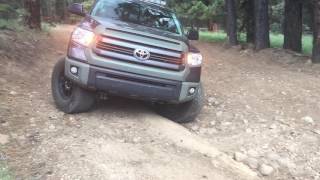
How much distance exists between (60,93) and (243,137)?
295 cm

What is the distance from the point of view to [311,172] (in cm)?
695

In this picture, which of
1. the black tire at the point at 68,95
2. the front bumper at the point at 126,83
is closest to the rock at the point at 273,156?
the front bumper at the point at 126,83

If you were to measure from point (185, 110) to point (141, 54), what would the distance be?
1421 millimetres

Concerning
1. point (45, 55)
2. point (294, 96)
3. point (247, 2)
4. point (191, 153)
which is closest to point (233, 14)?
point (247, 2)

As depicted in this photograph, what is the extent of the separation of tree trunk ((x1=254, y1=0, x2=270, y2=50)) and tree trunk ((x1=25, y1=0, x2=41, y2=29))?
822 centimetres

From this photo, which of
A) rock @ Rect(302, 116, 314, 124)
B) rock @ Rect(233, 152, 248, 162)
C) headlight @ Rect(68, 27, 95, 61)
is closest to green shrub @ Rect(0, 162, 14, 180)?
headlight @ Rect(68, 27, 95, 61)

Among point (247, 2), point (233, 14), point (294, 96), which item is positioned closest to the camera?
point (294, 96)

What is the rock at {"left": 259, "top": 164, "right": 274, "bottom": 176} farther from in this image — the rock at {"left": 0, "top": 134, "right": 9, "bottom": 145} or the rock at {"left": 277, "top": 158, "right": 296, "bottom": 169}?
the rock at {"left": 0, "top": 134, "right": 9, "bottom": 145}

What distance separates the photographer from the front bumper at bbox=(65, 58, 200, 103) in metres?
7.25

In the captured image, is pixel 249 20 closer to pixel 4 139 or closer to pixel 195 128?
pixel 195 128

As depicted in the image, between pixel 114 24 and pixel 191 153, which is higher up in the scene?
pixel 114 24

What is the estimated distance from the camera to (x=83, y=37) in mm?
7477

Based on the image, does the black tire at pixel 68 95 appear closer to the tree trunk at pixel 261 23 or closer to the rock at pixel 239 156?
the rock at pixel 239 156

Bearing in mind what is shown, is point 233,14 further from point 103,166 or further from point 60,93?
point 103,166
